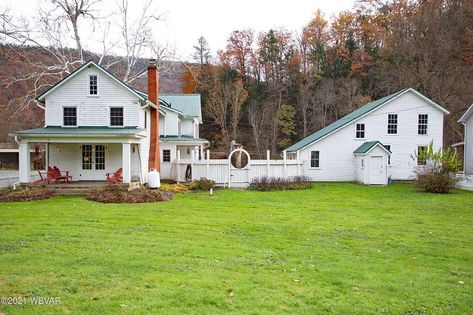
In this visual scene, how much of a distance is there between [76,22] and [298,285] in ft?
114

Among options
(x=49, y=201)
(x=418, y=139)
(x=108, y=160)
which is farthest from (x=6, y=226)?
(x=418, y=139)

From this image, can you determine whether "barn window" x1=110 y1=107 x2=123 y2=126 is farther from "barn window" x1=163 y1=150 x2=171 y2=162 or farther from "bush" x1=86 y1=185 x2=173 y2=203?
"barn window" x1=163 y1=150 x2=171 y2=162

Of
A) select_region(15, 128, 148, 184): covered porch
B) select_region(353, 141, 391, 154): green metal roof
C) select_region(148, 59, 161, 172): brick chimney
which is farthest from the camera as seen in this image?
select_region(353, 141, 391, 154): green metal roof

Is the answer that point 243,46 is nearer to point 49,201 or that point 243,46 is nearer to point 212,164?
point 212,164

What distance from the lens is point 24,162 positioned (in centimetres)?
1967

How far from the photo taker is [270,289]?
5812 mm

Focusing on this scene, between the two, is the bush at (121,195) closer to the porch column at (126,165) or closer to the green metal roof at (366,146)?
the porch column at (126,165)

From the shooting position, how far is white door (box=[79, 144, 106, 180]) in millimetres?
22172

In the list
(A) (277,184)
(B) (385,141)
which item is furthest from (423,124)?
(A) (277,184)

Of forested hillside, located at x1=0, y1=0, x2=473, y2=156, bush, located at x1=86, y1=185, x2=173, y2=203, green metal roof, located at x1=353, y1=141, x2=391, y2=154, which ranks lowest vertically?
bush, located at x1=86, y1=185, x2=173, y2=203

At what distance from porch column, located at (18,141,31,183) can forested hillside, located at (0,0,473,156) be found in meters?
16.5

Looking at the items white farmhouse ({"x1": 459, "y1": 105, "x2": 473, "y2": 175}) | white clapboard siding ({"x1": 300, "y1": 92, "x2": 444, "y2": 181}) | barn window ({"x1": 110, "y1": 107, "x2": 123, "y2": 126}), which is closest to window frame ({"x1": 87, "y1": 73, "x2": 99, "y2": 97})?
barn window ({"x1": 110, "y1": 107, "x2": 123, "y2": 126})

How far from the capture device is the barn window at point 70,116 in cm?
2180

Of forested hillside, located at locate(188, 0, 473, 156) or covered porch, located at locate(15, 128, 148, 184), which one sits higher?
forested hillside, located at locate(188, 0, 473, 156)
